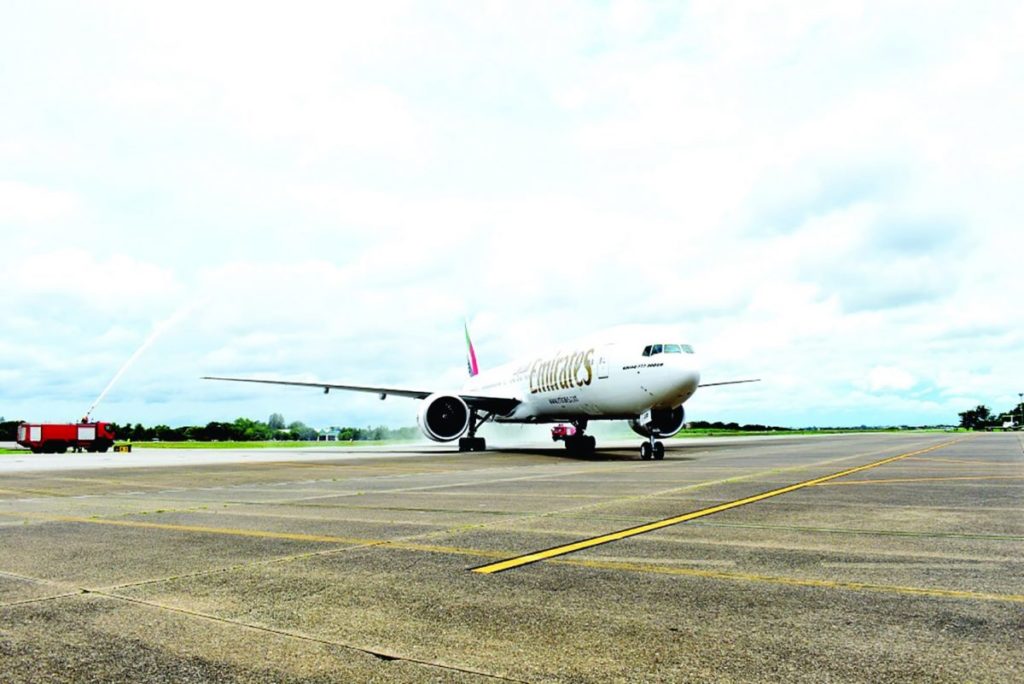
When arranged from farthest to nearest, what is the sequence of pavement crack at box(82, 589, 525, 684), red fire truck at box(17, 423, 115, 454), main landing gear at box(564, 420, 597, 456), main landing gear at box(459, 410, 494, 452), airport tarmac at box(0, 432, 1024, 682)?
red fire truck at box(17, 423, 115, 454) < main landing gear at box(459, 410, 494, 452) < main landing gear at box(564, 420, 597, 456) < airport tarmac at box(0, 432, 1024, 682) < pavement crack at box(82, 589, 525, 684)

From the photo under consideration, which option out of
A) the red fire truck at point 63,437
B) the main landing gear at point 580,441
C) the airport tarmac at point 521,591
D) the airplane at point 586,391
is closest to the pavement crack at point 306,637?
the airport tarmac at point 521,591

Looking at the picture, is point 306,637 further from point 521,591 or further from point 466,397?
point 466,397

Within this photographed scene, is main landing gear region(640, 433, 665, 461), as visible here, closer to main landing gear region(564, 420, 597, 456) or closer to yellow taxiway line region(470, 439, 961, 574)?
main landing gear region(564, 420, 597, 456)

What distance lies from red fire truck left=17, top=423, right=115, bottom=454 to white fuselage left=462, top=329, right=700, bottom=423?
27972 millimetres

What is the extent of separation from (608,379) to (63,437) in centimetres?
3694

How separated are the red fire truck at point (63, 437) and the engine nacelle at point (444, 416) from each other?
2510 centimetres

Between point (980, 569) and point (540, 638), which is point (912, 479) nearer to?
point (980, 569)

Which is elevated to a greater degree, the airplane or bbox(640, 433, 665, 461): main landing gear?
the airplane

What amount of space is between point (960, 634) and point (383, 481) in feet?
48.2

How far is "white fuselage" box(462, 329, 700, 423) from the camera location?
85.7 ft

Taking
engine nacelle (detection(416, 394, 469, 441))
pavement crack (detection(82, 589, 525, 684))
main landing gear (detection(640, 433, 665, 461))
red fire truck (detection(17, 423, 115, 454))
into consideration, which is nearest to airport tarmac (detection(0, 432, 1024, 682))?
pavement crack (detection(82, 589, 525, 684))

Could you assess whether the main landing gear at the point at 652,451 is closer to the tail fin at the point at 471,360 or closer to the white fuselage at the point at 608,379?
the white fuselage at the point at 608,379

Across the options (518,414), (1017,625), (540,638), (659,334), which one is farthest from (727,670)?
(518,414)

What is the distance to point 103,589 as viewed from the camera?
567 centimetres
